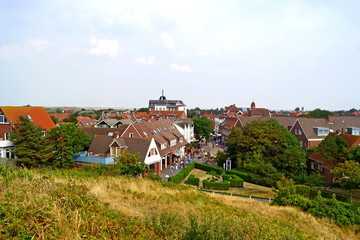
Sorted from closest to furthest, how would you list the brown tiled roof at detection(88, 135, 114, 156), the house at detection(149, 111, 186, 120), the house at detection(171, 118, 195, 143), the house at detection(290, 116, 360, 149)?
the brown tiled roof at detection(88, 135, 114, 156) < the house at detection(290, 116, 360, 149) < the house at detection(171, 118, 195, 143) < the house at detection(149, 111, 186, 120)

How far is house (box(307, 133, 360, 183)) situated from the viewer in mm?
31594

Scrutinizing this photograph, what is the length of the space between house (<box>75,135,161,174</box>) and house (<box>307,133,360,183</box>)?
2094 centimetres

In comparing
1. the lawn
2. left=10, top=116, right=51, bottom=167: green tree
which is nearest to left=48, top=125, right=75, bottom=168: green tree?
left=10, top=116, right=51, bottom=167: green tree

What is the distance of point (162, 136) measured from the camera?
42.8 metres

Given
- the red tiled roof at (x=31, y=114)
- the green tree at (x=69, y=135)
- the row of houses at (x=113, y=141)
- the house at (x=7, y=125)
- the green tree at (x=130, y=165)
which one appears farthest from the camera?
the red tiled roof at (x=31, y=114)

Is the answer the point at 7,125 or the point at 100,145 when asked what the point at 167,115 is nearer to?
the point at 100,145

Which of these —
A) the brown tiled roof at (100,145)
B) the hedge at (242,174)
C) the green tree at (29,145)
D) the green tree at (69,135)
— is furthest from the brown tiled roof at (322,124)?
the green tree at (29,145)

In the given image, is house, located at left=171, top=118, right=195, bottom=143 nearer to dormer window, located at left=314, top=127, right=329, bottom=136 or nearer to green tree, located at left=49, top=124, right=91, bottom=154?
dormer window, located at left=314, top=127, right=329, bottom=136

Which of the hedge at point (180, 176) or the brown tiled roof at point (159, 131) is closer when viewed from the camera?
the hedge at point (180, 176)

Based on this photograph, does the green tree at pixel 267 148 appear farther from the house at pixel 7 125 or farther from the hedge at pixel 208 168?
the house at pixel 7 125

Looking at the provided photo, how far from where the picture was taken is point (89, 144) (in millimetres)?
35594

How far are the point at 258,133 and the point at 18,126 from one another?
28975mm

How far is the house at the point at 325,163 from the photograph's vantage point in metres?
31.6

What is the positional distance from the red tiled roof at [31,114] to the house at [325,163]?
112ft
